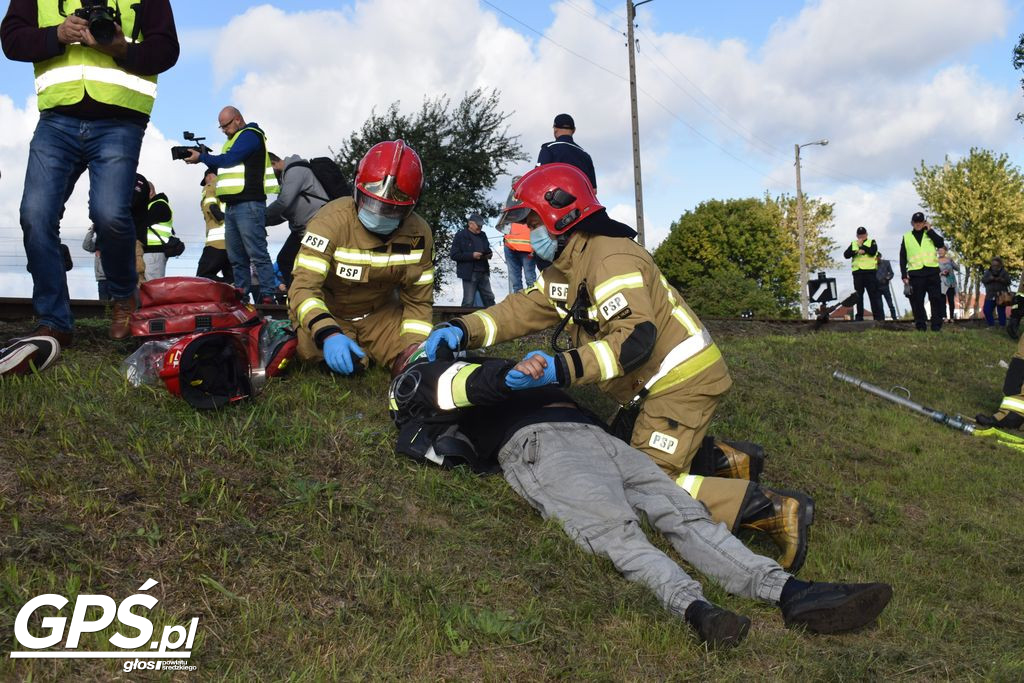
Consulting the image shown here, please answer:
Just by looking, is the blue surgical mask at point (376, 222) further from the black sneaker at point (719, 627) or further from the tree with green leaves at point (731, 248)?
the tree with green leaves at point (731, 248)

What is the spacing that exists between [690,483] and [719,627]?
1.22 m

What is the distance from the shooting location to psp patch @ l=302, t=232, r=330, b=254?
5.62 m

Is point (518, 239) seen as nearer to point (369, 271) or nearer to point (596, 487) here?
point (369, 271)

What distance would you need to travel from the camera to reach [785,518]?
438cm

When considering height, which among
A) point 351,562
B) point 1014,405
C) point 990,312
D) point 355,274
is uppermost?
point 355,274

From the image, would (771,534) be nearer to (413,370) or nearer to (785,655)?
(785,655)

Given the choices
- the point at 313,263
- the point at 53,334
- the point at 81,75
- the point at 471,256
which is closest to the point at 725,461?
the point at 313,263

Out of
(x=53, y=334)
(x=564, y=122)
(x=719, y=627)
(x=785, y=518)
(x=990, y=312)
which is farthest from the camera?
(x=990, y=312)

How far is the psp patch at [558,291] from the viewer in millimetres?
5044

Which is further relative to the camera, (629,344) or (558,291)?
(558,291)

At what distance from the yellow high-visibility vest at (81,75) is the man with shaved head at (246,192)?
3.78 metres

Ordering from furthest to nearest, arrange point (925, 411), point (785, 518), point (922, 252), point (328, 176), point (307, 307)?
point (922, 252)
point (925, 411)
point (328, 176)
point (307, 307)
point (785, 518)

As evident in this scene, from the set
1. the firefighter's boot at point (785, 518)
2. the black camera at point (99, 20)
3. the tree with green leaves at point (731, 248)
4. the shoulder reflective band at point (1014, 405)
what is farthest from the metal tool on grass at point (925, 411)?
the tree with green leaves at point (731, 248)

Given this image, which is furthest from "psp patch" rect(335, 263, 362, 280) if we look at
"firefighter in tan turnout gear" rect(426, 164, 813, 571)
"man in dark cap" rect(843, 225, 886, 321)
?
"man in dark cap" rect(843, 225, 886, 321)
